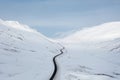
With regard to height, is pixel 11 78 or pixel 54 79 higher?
pixel 54 79

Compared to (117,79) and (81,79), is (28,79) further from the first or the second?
(117,79)

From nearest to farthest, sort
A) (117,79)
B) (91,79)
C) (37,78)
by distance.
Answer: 1. (37,78)
2. (91,79)
3. (117,79)

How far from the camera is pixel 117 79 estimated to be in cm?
8331

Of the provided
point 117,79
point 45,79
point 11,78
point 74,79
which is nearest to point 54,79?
point 45,79

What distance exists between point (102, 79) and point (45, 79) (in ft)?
59.8

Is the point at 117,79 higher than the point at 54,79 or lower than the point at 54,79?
lower

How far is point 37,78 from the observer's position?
70.2 m

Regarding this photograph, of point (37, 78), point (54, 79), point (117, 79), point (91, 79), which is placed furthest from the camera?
point (117, 79)

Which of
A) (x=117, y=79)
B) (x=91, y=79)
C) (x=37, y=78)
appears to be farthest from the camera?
(x=117, y=79)

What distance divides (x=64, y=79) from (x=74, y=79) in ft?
12.8

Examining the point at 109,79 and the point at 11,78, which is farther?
the point at 109,79

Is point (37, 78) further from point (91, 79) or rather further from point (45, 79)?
point (91, 79)

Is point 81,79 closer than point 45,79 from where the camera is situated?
No

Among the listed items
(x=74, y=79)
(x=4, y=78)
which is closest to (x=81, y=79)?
(x=74, y=79)
